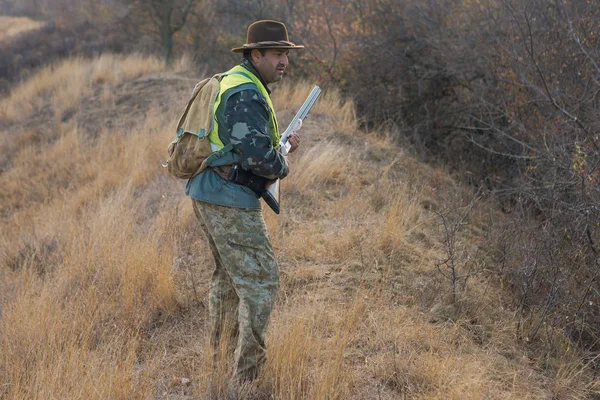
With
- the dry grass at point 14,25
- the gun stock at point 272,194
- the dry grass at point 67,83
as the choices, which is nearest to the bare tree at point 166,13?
the dry grass at point 67,83

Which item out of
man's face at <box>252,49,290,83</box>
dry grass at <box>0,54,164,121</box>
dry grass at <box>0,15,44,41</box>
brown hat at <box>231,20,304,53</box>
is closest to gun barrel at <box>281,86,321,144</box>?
man's face at <box>252,49,290,83</box>

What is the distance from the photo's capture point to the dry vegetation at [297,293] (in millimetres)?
3348

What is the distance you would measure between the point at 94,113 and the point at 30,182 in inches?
118

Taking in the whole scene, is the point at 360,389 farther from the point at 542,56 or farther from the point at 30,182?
the point at 30,182

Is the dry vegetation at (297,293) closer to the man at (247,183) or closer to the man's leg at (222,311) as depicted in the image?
the man's leg at (222,311)

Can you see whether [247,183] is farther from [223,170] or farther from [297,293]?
[297,293]

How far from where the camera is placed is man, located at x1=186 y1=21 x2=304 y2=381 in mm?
2910

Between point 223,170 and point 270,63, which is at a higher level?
point 270,63

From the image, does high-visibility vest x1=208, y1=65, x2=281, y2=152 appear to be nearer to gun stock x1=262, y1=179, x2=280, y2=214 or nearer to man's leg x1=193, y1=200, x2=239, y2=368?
gun stock x1=262, y1=179, x2=280, y2=214

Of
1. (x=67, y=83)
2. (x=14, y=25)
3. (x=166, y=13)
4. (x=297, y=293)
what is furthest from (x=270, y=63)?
(x=14, y=25)

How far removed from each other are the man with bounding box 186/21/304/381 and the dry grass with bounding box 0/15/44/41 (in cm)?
2219

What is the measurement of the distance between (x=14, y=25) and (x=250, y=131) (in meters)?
26.6

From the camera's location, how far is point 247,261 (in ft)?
10.0

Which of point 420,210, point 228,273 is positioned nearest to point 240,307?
point 228,273
